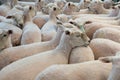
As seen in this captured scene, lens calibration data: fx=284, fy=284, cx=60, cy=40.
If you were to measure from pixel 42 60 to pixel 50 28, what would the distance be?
89 cm

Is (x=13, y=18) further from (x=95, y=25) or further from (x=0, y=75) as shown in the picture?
(x=0, y=75)

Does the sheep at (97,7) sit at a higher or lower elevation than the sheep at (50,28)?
higher

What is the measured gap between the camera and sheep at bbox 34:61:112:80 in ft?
4.21

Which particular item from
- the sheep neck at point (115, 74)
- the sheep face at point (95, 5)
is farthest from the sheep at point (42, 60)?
the sheep face at point (95, 5)

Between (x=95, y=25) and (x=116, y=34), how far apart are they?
0.33 m

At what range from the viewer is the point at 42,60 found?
1.58 metres

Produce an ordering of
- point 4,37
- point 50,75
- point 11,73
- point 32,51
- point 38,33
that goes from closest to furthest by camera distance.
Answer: point 50,75, point 11,73, point 32,51, point 4,37, point 38,33

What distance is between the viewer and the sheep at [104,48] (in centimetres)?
172

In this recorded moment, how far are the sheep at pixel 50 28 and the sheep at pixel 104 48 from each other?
54 centimetres

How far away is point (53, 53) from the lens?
1.66 meters

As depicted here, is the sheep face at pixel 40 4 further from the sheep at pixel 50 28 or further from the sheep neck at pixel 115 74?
the sheep neck at pixel 115 74

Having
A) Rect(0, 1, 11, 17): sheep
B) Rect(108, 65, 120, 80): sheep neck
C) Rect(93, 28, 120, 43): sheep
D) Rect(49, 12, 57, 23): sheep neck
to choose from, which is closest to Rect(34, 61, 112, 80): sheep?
Rect(108, 65, 120, 80): sheep neck

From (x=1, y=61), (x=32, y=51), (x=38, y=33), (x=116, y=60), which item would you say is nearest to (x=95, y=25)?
(x=38, y=33)

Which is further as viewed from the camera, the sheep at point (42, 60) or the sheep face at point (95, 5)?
the sheep face at point (95, 5)
